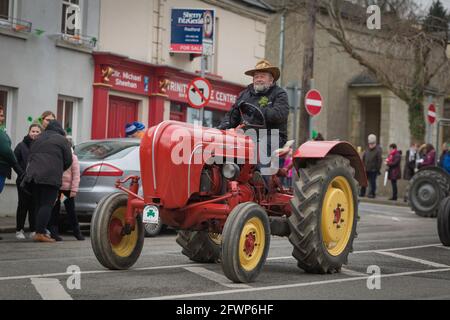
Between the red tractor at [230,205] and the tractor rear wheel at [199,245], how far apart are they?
0.01m

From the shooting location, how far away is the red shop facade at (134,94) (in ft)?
74.3

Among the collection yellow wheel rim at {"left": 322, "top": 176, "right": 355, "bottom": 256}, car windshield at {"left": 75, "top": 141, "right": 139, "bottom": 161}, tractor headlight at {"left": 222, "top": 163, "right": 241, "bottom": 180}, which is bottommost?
yellow wheel rim at {"left": 322, "top": 176, "right": 355, "bottom": 256}

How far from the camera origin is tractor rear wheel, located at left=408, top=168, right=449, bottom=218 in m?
22.0

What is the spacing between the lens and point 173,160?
8.61m

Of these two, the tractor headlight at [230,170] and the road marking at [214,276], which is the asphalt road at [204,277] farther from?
the tractor headlight at [230,170]

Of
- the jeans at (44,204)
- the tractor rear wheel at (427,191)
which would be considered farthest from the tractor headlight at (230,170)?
the tractor rear wheel at (427,191)

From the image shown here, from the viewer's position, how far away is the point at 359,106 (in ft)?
155

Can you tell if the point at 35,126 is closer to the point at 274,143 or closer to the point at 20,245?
the point at 20,245

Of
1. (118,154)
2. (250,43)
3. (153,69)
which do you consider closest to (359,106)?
(250,43)

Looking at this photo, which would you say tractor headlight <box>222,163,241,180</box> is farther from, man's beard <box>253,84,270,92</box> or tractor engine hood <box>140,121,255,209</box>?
man's beard <box>253,84,270,92</box>

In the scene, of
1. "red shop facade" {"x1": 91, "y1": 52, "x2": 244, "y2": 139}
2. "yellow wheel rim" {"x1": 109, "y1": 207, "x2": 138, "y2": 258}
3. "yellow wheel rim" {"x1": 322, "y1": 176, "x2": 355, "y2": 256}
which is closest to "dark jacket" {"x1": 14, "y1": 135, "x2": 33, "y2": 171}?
"yellow wheel rim" {"x1": 109, "y1": 207, "x2": 138, "y2": 258}

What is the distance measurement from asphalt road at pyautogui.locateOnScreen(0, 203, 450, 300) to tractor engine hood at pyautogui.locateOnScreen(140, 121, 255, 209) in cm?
82

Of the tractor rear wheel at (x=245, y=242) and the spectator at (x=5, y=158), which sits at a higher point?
the spectator at (x=5, y=158)

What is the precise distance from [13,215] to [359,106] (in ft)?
102
